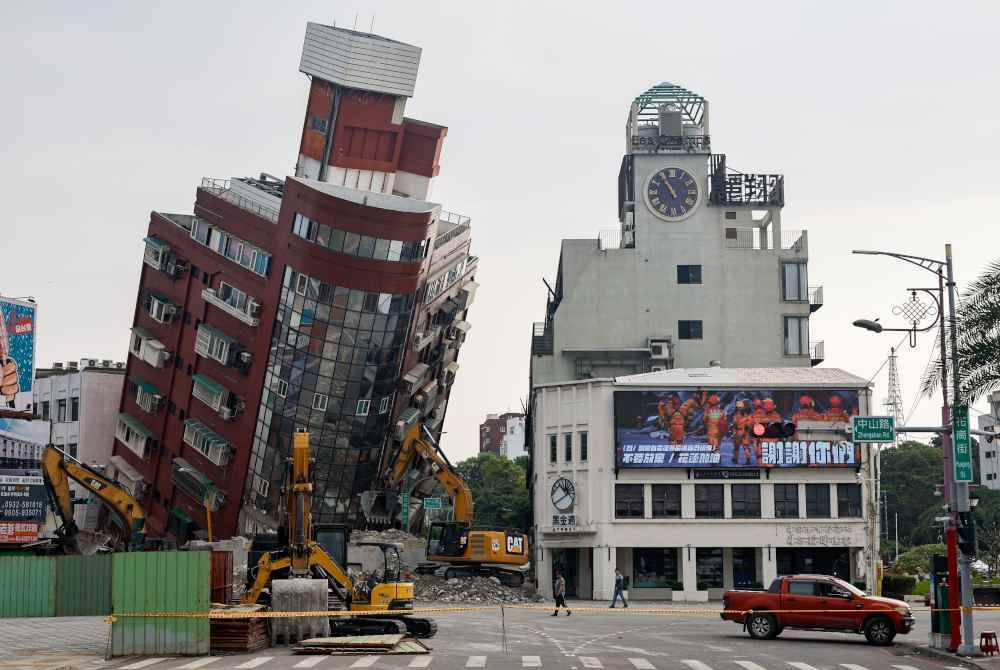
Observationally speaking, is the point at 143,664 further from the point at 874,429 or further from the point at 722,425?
the point at 722,425

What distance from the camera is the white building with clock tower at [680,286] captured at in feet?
319

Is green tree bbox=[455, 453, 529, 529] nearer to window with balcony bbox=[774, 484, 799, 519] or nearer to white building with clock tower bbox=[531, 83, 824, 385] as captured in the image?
white building with clock tower bbox=[531, 83, 824, 385]

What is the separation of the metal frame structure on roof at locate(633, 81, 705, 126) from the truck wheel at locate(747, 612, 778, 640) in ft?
223

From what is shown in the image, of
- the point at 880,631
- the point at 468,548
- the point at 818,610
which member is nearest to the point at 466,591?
the point at 468,548

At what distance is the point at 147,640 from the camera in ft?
106

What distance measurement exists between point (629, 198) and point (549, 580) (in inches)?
1491

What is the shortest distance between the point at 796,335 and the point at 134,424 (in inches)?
1907

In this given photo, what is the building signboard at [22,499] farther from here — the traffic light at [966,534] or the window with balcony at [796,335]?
the window with balcony at [796,335]

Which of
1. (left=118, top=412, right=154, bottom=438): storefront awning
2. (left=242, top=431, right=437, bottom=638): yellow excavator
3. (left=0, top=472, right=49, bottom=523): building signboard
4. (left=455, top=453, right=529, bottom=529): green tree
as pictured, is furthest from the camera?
(left=455, top=453, right=529, bottom=529): green tree

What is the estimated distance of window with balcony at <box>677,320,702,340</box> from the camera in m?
97.8

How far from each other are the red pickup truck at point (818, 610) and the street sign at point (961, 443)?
4848 mm

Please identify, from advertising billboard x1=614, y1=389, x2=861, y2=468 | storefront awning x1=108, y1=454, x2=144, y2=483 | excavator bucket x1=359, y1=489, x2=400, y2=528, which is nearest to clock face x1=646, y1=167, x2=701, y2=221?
excavator bucket x1=359, y1=489, x2=400, y2=528

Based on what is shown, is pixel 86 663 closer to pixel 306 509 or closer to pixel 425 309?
pixel 306 509

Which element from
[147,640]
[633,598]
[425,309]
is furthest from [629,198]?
[147,640]
